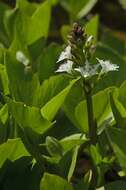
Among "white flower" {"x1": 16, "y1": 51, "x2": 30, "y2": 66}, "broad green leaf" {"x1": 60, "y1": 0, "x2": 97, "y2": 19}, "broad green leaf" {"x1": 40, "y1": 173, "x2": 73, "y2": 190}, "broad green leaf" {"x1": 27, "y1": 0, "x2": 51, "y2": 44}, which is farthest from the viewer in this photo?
"broad green leaf" {"x1": 60, "y1": 0, "x2": 97, "y2": 19}

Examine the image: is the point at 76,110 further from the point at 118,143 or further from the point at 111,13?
the point at 111,13

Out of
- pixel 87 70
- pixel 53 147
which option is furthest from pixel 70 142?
pixel 87 70

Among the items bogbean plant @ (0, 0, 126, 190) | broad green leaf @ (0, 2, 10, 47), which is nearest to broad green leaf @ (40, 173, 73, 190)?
bogbean plant @ (0, 0, 126, 190)

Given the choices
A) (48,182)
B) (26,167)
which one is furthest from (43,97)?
(48,182)

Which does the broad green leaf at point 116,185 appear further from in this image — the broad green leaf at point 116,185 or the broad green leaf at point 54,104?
the broad green leaf at point 54,104

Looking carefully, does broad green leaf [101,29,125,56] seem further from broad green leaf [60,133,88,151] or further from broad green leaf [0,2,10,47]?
broad green leaf [60,133,88,151]
